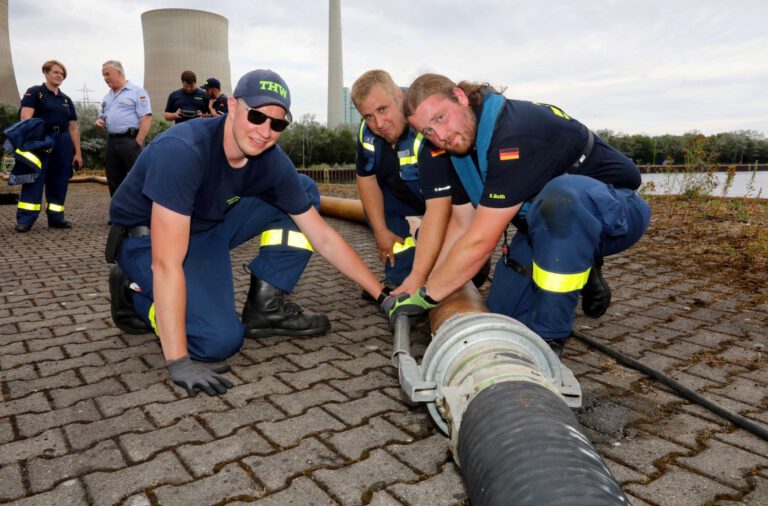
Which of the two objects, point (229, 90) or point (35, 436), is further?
point (229, 90)

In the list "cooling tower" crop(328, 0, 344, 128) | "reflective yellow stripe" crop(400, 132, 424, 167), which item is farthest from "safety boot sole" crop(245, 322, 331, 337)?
"cooling tower" crop(328, 0, 344, 128)

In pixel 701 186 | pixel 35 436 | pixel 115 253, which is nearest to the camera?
pixel 35 436

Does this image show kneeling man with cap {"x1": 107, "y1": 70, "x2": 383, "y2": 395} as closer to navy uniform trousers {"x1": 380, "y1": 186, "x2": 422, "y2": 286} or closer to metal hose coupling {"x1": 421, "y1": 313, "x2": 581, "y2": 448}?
navy uniform trousers {"x1": 380, "y1": 186, "x2": 422, "y2": 286}

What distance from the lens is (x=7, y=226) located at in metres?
7.60

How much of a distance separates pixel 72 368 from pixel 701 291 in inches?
152

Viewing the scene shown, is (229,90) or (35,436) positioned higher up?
(229,90)

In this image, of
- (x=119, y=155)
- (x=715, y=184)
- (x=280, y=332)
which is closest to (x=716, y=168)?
(x=715, y=184)

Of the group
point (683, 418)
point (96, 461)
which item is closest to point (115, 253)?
point (96, 461)

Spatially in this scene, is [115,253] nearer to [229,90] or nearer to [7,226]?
[7,226]

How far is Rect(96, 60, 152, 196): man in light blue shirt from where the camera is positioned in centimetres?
720

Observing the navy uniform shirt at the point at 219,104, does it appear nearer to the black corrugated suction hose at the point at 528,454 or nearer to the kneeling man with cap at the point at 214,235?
the kneeling man with cap at the point at 214,235

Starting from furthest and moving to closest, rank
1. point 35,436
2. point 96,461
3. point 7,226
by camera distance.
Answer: point 7,226
point 35,436
point 96,461

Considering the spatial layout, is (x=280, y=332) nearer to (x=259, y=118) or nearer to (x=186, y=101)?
(x=259, y=118)

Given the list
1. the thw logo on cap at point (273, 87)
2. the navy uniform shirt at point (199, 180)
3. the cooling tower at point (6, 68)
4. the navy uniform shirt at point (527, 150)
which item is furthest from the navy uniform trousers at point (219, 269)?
the cooling tower at point (6, 68)
